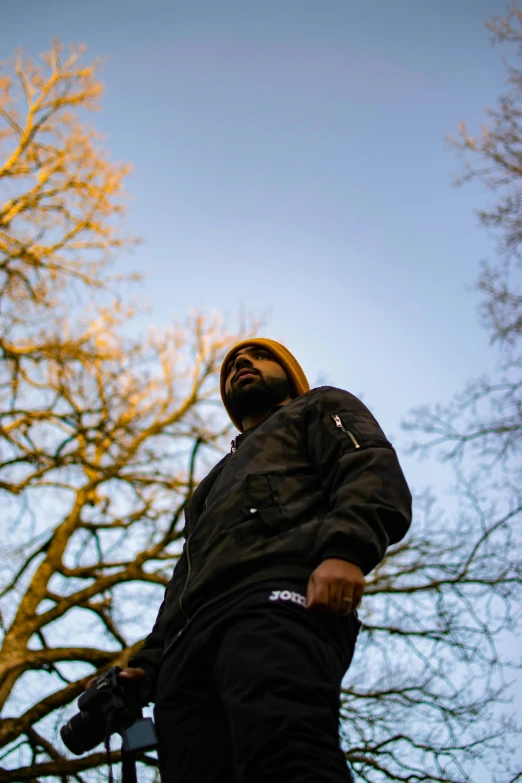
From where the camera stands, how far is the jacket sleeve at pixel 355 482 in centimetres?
180

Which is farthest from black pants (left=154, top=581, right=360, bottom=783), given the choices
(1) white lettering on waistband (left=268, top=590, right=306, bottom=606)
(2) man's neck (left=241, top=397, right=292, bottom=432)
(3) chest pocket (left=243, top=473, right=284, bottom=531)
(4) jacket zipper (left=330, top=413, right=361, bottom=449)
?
(2) man's neck (left=241, top=397, right=292, bottom=432)

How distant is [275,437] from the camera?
2.39 meters

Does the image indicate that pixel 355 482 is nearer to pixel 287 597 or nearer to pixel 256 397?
pixel 287 597

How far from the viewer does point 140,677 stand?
221 centimetres

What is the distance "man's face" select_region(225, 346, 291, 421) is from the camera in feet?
9.43

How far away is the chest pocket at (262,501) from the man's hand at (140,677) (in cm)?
65

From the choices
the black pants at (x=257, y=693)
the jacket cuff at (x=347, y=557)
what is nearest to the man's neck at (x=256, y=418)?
the black pants at (x=257, y=693)

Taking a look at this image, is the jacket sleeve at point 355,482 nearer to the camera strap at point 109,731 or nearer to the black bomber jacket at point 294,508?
the black bomber jacket at point 294,508

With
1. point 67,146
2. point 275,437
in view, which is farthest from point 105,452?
point 275,437

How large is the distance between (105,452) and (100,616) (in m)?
2.24

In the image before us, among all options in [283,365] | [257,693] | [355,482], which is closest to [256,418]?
[283,365]

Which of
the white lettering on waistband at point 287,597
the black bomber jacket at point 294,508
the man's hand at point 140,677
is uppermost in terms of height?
the black bomber jacket at point 294,508

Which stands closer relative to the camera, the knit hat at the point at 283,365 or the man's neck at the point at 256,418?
the man's neck at the point at 256,418

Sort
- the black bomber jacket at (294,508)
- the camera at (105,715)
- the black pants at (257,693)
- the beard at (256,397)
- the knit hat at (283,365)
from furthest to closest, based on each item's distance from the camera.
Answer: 1. the knit hat at (283,365)
2. the beard at (256,397)
3. the camera at (105,715)
4. the black bomber jacket at (294,508)
5. the black pants at (257,693)
